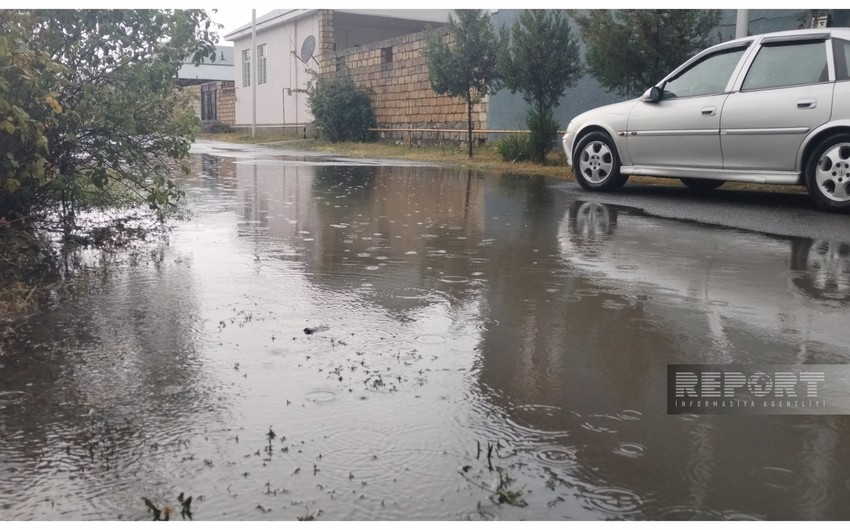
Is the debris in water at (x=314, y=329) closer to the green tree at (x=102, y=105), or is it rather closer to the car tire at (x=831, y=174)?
the green tree at (x=102, y=105)

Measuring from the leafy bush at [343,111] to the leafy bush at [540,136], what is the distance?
12352 mm

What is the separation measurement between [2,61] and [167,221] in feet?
10.0

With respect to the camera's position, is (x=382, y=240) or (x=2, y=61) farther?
(x=382, y=240)

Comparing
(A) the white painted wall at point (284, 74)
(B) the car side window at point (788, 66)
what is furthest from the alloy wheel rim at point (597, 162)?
(A) the white painted wall at point (284, 74)

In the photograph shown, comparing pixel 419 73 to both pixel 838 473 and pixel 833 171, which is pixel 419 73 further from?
pixel 838 473

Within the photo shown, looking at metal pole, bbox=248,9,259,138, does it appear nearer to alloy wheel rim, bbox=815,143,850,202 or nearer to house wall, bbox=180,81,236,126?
house wall, bbox=180,81,236,126

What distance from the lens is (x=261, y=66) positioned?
39.5 meters

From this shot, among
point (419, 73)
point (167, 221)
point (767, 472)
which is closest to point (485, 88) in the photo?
point (419, 73)

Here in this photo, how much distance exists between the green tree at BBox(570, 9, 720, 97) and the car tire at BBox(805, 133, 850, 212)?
5.08 m

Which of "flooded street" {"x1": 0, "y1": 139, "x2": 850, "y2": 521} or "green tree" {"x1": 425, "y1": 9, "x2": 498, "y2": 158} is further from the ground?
"green tree" {"x1": 425, "y1": 9, "x2": 498, "y2": 158}

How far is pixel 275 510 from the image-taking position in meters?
2.38

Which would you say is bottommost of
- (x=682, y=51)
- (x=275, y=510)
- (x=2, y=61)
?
(x=275, y=510)

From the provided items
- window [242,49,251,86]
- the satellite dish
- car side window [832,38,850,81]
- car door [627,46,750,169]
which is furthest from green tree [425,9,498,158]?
window [242,49,251,86]

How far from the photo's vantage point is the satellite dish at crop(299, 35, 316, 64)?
33.9 meters
